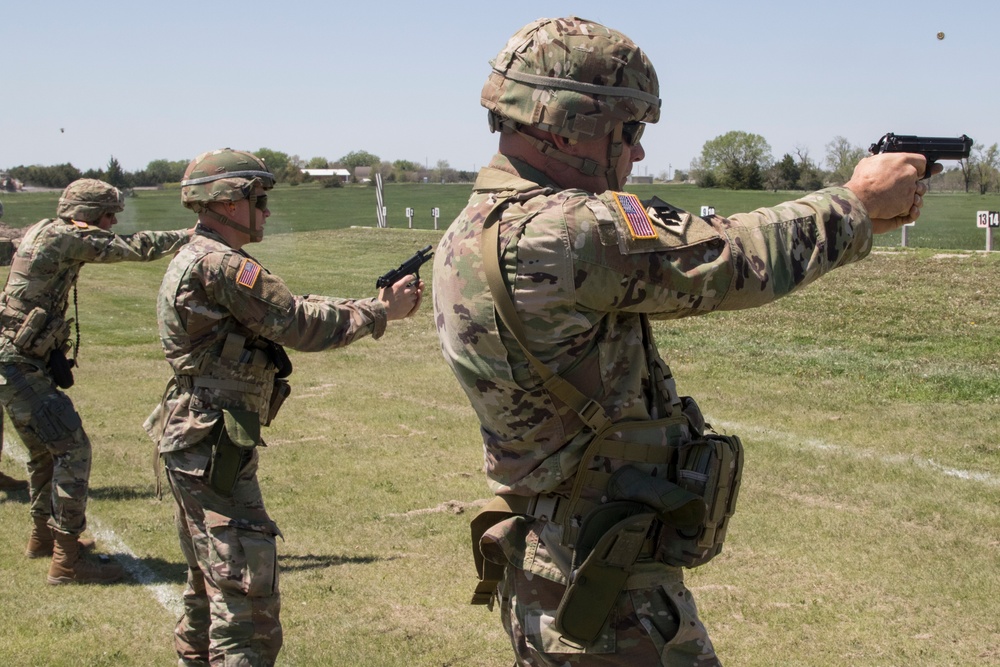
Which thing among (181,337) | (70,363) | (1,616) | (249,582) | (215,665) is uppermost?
(181,337)

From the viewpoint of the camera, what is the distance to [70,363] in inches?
289

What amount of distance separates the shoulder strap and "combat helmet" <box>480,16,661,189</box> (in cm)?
25

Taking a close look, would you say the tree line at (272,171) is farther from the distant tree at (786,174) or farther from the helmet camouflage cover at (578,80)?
the distant tree at (786,174)

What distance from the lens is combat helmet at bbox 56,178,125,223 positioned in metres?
7.11

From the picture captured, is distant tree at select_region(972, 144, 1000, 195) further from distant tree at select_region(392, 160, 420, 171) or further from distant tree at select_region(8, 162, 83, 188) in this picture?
distant tree at select_region(392, 160, 420, 171)

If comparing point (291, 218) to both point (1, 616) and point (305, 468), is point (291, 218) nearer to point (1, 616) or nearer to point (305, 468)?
point (305, 468)

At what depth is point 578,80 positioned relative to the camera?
2775 millimetres

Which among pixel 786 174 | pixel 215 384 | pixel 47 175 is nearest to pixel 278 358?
pixel 215 384

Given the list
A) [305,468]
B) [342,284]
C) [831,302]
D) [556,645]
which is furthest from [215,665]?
[342,284]

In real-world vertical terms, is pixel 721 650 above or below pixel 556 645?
below

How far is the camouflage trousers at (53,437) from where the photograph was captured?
6.85 meters

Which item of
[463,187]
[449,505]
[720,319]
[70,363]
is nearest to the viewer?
[70,363]

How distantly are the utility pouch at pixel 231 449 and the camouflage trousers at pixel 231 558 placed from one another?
0.15 feet

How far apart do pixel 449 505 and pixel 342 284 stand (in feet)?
49.1
